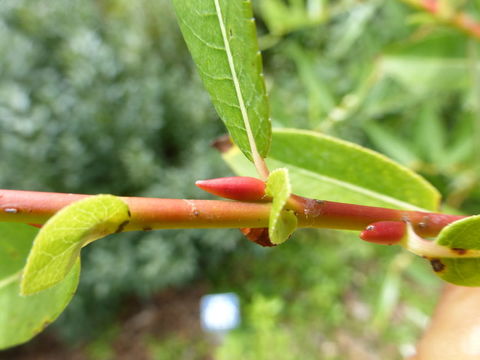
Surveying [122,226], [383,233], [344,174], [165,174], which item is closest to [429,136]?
[344,174]

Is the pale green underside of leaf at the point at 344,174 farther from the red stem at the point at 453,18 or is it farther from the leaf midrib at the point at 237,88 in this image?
the red stem at the point at 453,18

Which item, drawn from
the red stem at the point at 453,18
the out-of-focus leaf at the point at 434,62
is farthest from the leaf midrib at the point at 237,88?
the out-of-focus leaf at the point at 434,62

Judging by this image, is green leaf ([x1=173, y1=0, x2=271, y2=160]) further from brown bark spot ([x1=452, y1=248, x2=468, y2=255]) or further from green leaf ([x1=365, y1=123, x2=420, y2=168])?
green leaf ([x1=365, y1=123, x2=420, y2=168])

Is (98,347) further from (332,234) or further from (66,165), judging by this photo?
(332,234)

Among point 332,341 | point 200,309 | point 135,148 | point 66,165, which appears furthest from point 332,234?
point 66,165

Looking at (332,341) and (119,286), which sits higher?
(119,286)

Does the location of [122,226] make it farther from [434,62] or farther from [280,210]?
[434,62]
